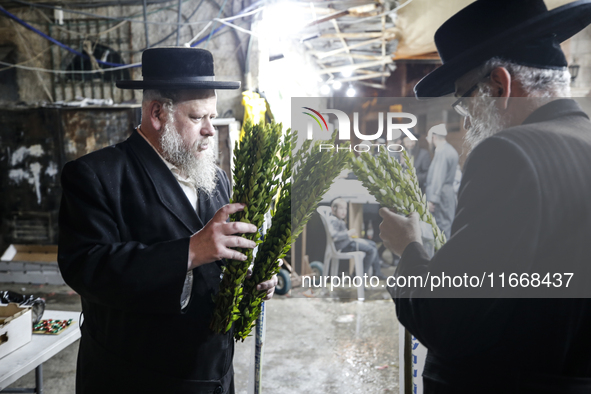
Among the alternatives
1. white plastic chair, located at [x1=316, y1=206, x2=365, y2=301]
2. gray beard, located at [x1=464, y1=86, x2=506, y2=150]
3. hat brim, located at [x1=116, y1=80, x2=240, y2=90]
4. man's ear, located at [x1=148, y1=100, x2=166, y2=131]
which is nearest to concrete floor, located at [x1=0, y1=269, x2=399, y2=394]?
white plastic chair, located at [x1=316, y1=206, x2=365, y2=301]

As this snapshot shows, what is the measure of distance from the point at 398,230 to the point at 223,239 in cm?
52

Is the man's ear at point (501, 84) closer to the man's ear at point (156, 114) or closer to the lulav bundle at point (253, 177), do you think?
the lulav bundle at point (253, 177)

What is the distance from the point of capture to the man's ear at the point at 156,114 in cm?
168

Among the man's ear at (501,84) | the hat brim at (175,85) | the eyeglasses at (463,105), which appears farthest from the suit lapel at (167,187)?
the man's ear at (501,84)

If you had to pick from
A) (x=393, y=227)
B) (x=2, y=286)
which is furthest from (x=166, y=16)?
(x=393, y=227)

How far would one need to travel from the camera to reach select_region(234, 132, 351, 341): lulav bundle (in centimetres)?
131

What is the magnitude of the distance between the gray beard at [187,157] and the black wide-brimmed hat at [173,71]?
0.47 feet

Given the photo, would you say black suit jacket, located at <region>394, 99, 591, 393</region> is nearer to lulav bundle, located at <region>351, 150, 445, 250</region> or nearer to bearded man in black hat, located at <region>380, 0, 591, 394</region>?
bearded man in black hat, located at <region>380, 0, 591, 394</region>

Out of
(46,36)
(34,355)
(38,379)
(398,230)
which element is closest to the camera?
(398,230)

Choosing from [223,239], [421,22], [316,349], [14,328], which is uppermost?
[421,22]

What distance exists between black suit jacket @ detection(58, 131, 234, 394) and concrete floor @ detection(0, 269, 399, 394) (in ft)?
6.57

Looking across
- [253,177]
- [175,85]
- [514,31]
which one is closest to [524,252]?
[514,31]

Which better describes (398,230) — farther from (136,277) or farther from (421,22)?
(421,22)

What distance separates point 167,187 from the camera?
1.59 metres
